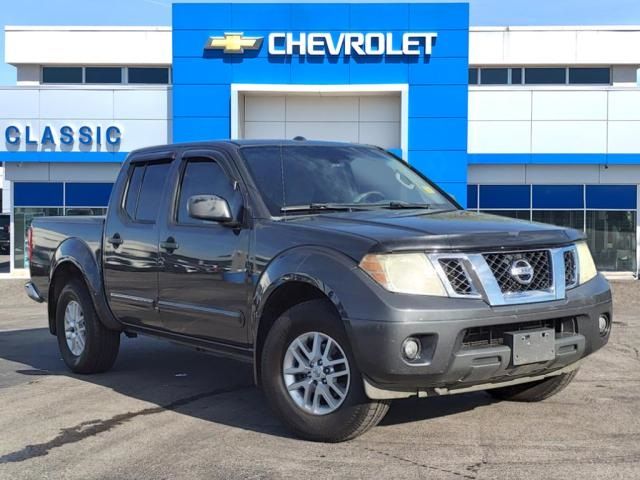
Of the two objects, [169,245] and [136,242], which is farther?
[136,242]

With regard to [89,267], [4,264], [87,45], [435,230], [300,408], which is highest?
[87,45]

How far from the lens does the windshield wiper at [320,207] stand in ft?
17.7

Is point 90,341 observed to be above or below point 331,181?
below

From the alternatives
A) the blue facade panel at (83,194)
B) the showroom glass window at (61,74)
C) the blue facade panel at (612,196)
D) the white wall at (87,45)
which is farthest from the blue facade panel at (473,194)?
the showroom glass window at (61,74)

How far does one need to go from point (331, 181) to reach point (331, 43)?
17.4m

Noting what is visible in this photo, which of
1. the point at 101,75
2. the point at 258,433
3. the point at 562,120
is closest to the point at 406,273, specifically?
the point at 258,433

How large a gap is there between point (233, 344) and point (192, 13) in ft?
61.9

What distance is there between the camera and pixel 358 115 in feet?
75.3

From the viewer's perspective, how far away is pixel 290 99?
23.0 metres

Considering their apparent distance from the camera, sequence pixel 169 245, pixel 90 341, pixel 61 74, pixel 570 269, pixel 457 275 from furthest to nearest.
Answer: pixel 61 74, pixel 90 341, pixel 169 245, pixel 570 269, pixel 457 275

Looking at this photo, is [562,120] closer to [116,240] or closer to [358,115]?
[358,115]

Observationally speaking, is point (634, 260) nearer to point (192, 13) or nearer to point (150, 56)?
point (192, 13)

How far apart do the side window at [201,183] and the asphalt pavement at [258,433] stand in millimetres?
1570

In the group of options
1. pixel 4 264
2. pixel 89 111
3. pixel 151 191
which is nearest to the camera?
pixel 151 191
